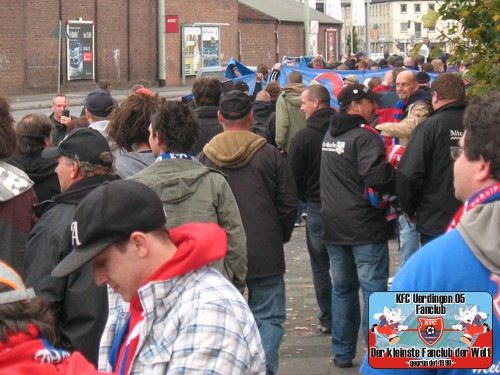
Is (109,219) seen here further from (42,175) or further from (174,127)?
(42,175)

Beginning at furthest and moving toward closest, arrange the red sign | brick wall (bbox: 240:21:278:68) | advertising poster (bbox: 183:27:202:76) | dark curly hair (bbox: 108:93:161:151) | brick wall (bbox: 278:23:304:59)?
brick wall (bbox: 278:23:304:59), brick wall (bbox: 240:21:278:68), advertising poster (bbox: 183:27:202:76), the red sign, dark curly hair (bbox: 108:93:161:151)

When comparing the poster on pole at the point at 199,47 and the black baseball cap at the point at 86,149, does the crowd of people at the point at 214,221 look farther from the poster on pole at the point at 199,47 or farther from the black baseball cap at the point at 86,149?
the poster on pole at the point at 199,47

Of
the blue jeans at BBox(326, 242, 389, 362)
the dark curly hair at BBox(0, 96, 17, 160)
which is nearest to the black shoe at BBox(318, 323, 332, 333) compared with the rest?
the blue jeans at BBox(326, 242, 389, 362)

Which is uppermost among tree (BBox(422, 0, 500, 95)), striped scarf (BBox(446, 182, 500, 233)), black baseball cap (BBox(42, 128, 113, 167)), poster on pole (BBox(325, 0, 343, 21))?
poster on pole (BBox(325, 0, 343, 21))

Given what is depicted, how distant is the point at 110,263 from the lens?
9.27 ft

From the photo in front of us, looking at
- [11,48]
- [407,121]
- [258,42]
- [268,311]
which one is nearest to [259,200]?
[268,311]

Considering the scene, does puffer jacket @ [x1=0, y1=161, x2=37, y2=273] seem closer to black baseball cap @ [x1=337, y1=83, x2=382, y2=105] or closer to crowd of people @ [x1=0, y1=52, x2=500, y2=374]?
crowd of people @ [x1=0, y1=52, x2=500, y2=374]

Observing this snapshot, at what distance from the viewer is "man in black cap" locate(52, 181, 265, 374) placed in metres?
2.72

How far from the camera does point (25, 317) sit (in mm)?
2852

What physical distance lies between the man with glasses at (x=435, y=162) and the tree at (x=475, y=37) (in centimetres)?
21

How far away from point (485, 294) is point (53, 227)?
94.1 inches

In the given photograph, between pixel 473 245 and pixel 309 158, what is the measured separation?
17.8 feet

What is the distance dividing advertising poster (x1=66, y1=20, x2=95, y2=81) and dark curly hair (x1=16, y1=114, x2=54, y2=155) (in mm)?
36774

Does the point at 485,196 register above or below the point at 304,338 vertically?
above
